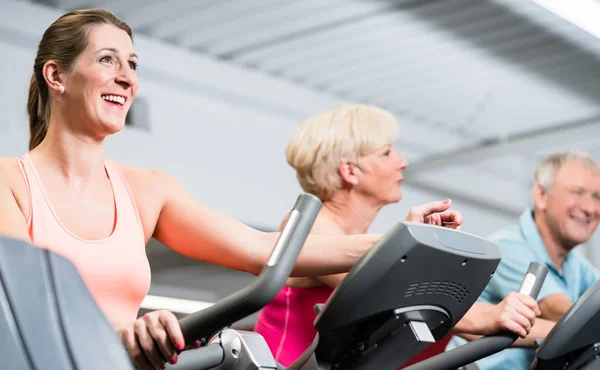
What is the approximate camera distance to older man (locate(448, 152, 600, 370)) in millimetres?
2689

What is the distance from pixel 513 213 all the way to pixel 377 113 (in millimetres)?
7556

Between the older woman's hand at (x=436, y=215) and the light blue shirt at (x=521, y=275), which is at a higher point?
the older woman's hand at (x=436, y=215)

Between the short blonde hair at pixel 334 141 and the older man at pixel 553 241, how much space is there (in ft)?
1.87

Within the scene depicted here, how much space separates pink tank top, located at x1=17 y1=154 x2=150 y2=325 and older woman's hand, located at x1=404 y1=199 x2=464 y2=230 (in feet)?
1.77

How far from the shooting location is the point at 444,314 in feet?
5.49

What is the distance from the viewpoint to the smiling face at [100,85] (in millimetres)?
1805

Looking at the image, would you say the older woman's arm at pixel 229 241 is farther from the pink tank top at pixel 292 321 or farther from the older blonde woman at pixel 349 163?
the older blonde woman at pixel 349 163

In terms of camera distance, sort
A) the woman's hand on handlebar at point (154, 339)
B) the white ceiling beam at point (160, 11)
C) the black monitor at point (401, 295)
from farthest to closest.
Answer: the white ceiling beam at point (160, 11)
the black monitor at point (401, 295)
the woman's hand on handlebar at point (154, 339)

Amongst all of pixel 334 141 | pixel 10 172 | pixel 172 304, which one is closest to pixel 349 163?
pixel 334 141

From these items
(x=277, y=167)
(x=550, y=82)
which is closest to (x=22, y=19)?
(x=277, y=167)

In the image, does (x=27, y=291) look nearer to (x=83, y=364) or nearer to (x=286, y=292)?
(x=83, y=364)

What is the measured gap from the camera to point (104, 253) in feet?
5.53

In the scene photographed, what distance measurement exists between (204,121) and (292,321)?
15.1 ft

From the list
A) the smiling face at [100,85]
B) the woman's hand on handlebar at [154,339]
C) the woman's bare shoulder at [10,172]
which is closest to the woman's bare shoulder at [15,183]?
the woman's bare shoulder at [10,172]
